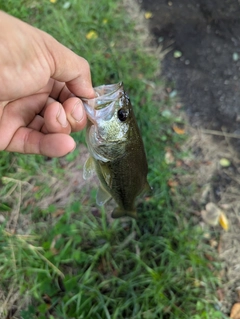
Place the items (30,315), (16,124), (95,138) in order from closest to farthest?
1. (95,138)
2. (16,124)
3. (30,315)

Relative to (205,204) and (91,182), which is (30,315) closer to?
(91,182)

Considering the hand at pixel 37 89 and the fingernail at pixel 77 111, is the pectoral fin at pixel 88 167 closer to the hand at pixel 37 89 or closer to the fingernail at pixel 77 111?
the hand at pixel 37 89

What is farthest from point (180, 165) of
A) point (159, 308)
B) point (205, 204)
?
point (159, 308)

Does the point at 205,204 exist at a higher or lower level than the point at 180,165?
lower

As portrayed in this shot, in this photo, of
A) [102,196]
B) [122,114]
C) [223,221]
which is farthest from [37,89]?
[223,221]

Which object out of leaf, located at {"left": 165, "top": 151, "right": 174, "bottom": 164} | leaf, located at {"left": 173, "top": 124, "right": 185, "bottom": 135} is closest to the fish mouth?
leaf, located at {"left": 165, "top": 151, "right": 174, "bottom": 164}

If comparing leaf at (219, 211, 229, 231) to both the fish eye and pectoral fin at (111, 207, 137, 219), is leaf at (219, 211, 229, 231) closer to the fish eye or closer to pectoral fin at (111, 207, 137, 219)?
pectoral fin at (111, 207, 137, 219)
